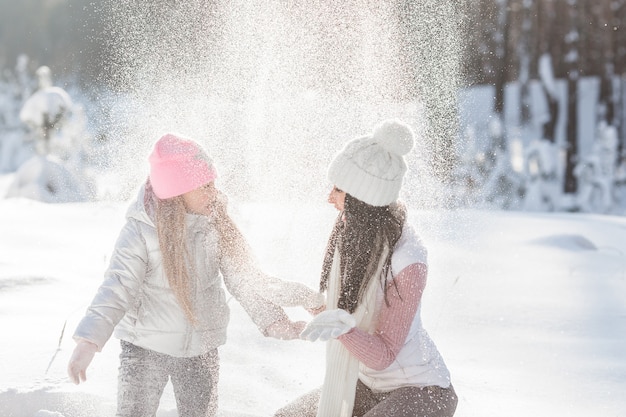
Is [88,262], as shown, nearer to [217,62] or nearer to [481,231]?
[481,231]

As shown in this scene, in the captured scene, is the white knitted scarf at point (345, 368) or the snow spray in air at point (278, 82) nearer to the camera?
the white knitted scarf at point (345, 368)

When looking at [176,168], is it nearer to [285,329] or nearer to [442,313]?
[285,329]

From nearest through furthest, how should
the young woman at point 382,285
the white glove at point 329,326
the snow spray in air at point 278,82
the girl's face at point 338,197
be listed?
the white glove at point 329,326 < the young woman at point 382,285 < the girl's face at point 338,197 < the snow spray in air at point 278,82

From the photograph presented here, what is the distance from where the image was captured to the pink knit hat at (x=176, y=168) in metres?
2.30

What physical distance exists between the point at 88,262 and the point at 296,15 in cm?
341

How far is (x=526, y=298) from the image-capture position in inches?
200

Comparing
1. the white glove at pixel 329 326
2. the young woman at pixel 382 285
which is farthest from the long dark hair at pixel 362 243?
the white glove at pixel 329 326

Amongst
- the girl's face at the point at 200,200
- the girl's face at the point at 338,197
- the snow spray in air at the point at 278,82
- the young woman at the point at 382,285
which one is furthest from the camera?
the snow spray in air at the point at 278,82

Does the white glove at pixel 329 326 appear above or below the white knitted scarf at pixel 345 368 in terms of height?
above

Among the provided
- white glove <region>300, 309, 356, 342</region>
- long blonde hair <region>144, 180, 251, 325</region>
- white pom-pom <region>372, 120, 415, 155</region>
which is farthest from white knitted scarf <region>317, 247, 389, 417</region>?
long blonde hair <region>144, 180, 251, 325</region>

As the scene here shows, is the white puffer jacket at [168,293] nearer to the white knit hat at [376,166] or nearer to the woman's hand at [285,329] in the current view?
the woman's hand at [285,329]

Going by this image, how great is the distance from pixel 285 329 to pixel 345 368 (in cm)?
25

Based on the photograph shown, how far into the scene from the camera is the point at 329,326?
1977 millimetres

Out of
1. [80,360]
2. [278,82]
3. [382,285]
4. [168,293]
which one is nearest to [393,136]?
[382,285]
